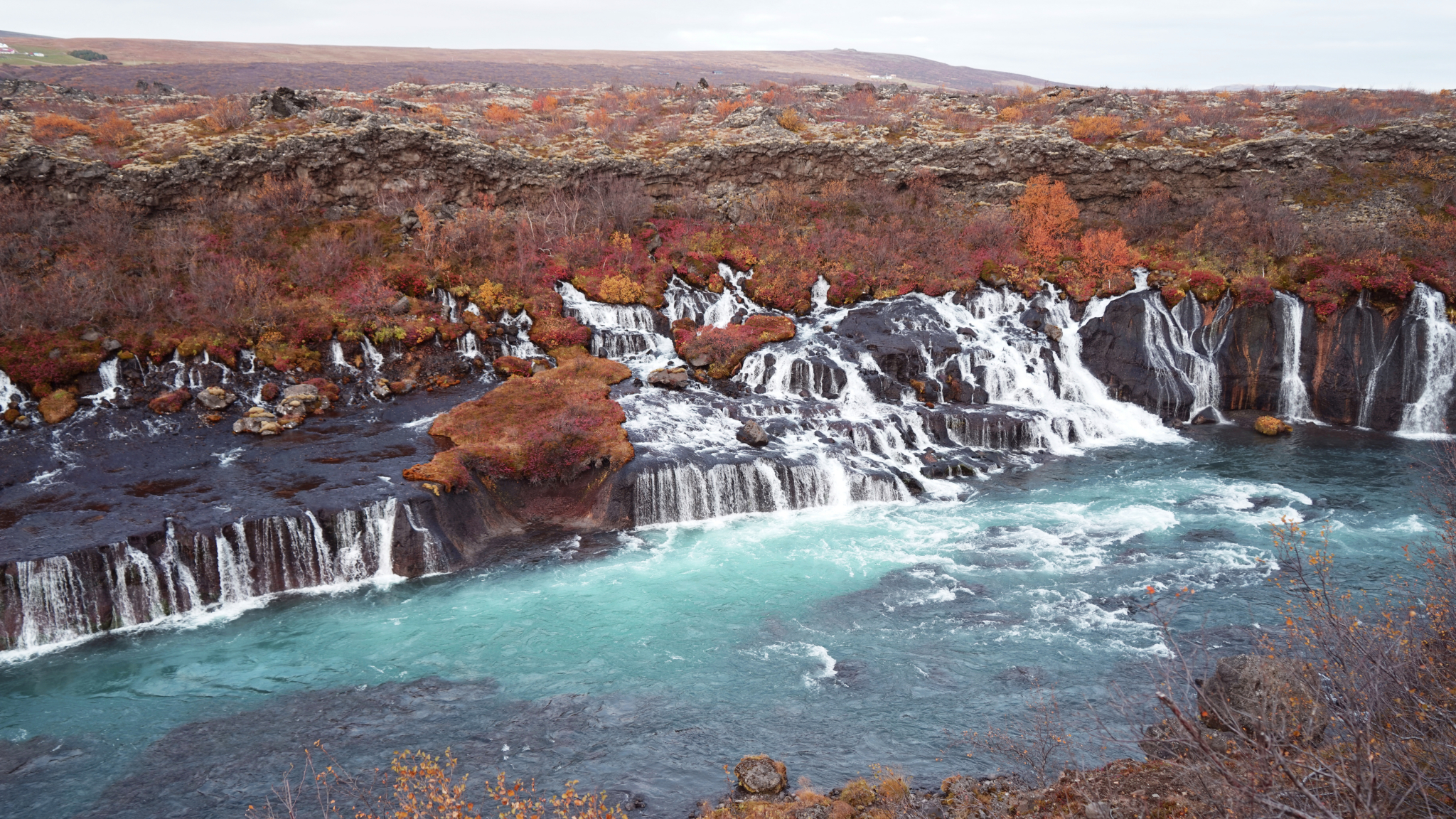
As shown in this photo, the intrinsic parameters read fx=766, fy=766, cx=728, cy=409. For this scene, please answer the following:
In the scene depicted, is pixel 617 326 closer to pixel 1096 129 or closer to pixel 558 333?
pixel 558 333

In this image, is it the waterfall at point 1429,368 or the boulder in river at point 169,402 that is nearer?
the boulder in river at point 169,402

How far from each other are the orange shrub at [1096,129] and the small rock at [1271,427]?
59.0 ft

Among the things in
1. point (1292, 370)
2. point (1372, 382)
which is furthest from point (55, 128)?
point (1372, 382)

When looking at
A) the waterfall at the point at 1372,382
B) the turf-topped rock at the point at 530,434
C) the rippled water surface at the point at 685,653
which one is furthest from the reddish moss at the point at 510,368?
the waterfall at the point at 1372,382

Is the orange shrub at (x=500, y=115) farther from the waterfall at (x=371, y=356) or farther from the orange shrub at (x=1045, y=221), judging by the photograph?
the orange shrub at (x=1045, y=221)

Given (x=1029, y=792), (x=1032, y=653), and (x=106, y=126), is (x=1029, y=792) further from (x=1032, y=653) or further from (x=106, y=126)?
(x=106, y=126)

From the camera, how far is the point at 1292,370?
30.4 metres

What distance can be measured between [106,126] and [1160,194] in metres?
48.3

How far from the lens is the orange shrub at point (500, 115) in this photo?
42.7m

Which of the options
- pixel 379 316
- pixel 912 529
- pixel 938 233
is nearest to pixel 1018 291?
pixel 938 233

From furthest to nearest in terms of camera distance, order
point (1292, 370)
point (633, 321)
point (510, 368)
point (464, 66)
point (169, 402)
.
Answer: point (464, 66), point (633, 321), point (1292, 370), point (510, 368), point (169, 402)

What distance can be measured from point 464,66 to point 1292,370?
7317cm

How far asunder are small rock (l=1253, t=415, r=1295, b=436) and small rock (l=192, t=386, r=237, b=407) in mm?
36422

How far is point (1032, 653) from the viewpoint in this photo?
1568cm
